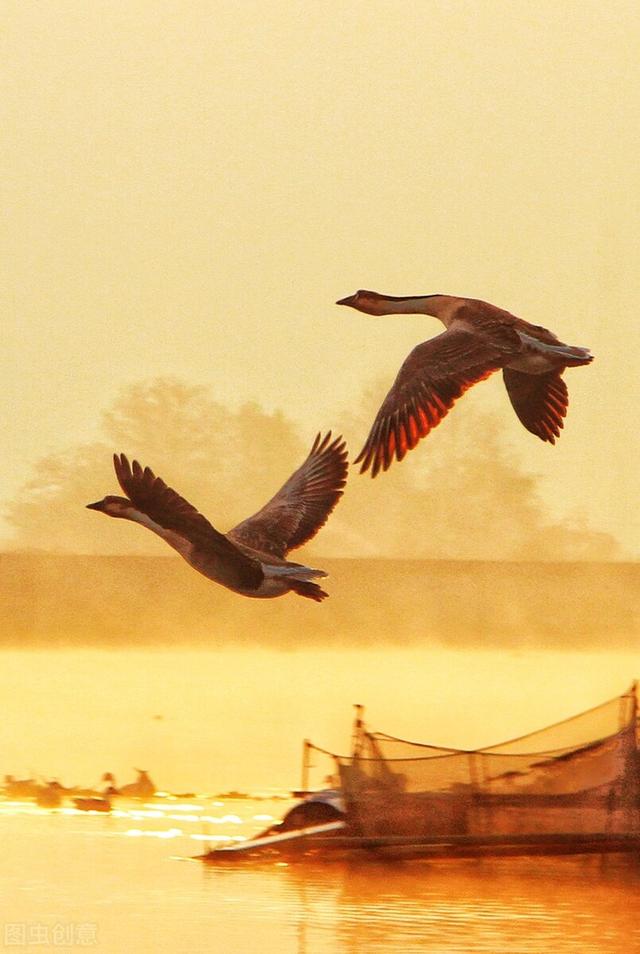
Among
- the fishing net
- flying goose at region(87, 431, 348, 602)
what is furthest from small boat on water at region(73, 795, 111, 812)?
flying goose at region(87, 431, 348, 602)

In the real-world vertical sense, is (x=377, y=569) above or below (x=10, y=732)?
above

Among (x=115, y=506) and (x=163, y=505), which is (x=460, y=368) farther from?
(x=163, y=505)

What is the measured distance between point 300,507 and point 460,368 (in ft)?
6.72

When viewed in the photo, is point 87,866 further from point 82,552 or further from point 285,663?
point 82,552

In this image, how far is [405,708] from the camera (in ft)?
121

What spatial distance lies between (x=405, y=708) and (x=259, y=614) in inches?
202

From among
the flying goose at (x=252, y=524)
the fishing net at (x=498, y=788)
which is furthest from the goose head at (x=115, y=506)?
the fishing net at (x=498, y=788)

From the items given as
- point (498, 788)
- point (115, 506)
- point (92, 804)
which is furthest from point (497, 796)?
point (92, 804)

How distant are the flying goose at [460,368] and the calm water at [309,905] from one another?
393 centimetres

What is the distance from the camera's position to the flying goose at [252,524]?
16.0m

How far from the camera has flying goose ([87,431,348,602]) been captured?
15984 millimetres

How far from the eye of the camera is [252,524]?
18.6 metres

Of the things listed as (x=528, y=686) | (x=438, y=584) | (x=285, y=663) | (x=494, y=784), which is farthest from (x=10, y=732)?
(x=494, y=784)

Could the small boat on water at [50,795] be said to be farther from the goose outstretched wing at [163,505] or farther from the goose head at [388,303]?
the goose outstretched wing at [163,505]
